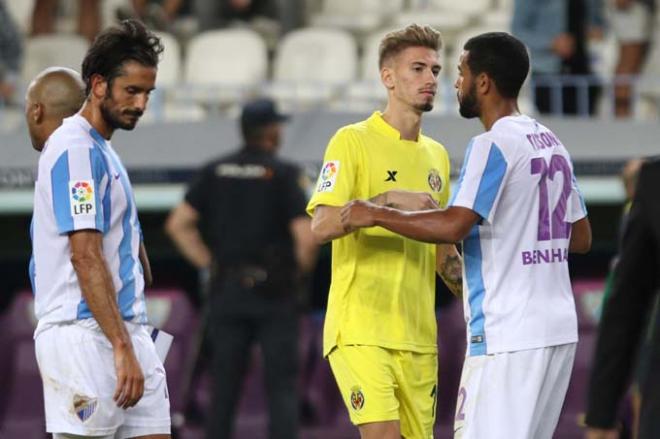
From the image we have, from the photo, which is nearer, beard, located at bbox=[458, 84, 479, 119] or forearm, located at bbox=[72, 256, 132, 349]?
forearm, located at bbox=[72, 256, 132, 349]

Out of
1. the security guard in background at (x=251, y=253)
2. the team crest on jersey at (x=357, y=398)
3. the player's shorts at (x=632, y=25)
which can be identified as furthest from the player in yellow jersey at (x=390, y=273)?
the player's shorts at (x=632, y=25)

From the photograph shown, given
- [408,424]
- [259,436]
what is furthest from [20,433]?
[408,424]

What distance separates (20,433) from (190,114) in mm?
2922

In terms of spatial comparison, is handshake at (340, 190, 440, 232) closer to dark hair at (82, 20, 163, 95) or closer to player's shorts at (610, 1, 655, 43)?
dark hair at (82, 20, 163, 95)

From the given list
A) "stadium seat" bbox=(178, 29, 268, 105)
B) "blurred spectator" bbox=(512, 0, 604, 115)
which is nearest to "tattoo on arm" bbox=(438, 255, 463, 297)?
"blurred spectator" bbox=(512, 0, 604, 115)

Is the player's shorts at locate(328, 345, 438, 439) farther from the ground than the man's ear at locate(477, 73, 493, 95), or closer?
closer

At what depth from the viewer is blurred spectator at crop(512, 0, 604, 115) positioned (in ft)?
39.7

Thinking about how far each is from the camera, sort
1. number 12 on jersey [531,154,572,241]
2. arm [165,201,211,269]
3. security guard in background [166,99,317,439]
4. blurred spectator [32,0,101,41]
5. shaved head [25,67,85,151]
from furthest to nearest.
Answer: blurred spectator [32,0,101,41], arm [165,201,211,269], security guard in background [166,99,317,439], shaved head [25,67,85,151], number 12 on jersey [531,154,572,241]

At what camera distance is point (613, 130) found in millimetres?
11930

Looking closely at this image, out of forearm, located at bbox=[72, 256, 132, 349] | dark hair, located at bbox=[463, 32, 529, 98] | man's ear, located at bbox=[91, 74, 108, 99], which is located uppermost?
dark hair, located at bbox=[463, 32, 529, 98]

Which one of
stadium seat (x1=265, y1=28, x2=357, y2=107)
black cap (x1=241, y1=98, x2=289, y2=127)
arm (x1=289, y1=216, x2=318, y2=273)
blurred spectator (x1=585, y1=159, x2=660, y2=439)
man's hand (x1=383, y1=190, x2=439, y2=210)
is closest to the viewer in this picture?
blurred spectator (x1=585, y1=159, x2=660, y2=439)

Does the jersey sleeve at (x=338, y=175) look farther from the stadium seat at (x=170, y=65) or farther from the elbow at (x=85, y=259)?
the stadium seat at (x=170, y=65)

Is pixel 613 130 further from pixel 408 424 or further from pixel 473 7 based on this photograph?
pixel 408 424

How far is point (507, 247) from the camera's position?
5.84 m
